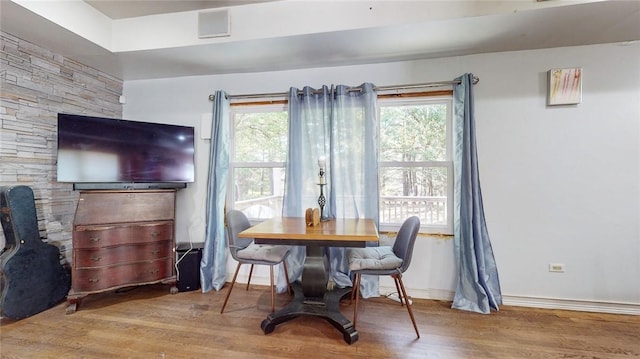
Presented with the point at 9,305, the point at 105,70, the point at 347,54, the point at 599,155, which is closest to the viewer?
the point at 9,305

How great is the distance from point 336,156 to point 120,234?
2.10m

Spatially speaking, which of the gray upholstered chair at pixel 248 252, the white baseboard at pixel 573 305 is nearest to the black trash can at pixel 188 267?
the gray upholstered chair at pixel 248 252

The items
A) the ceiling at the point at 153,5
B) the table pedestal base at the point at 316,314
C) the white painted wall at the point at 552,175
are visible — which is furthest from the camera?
the white painted wall at the point at 552,175

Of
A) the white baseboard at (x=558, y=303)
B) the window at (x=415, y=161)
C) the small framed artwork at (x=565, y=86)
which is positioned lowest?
the white baseboard at (x=558, y=303)

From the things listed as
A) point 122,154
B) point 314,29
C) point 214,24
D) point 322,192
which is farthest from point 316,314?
point 214,24

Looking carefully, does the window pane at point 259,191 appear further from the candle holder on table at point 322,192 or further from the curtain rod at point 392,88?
the curtain rod at point 392,88

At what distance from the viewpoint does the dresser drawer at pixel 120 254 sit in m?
2.25

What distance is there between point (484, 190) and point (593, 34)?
58.1 inches

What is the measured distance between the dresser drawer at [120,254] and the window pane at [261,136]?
1152mm

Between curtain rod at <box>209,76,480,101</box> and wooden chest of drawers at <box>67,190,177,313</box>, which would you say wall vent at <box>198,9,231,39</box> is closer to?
curtain rod at <box>209,76,480,101</box>

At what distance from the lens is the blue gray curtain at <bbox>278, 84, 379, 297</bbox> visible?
2.56 metres

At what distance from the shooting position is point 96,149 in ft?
7.93

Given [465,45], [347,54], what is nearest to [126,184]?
[347,54]

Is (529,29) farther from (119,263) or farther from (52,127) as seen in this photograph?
(52,127)
